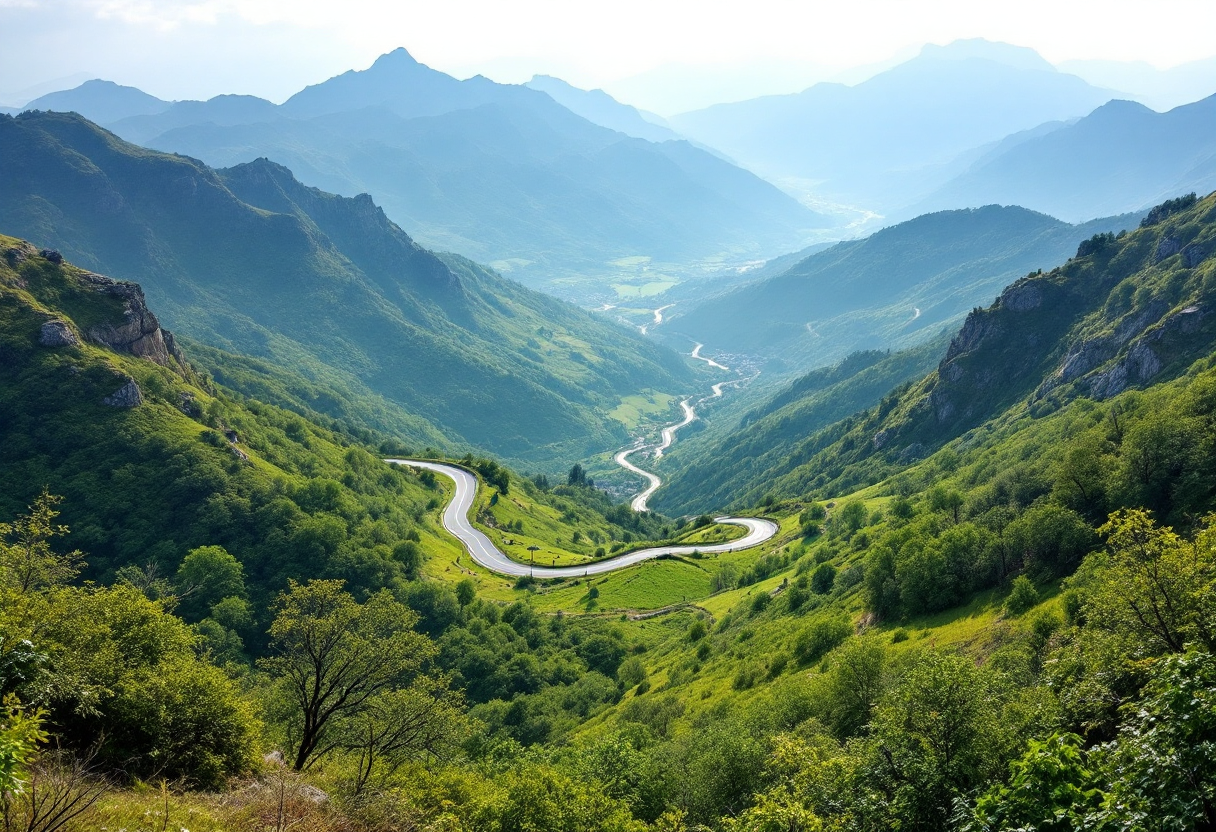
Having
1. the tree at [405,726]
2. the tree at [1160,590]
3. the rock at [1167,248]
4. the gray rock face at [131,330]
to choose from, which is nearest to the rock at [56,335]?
the gray rock face at [131,330]

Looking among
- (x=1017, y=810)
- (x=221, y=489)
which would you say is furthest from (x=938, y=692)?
(x=221, y=489)

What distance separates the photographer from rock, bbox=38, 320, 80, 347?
4813 inches

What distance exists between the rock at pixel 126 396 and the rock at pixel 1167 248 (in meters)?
253

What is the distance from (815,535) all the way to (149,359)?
158m

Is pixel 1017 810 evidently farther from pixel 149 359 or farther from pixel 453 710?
pixel 149 359

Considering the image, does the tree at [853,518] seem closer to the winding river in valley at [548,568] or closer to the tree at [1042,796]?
the winding river in valley at [548,568]

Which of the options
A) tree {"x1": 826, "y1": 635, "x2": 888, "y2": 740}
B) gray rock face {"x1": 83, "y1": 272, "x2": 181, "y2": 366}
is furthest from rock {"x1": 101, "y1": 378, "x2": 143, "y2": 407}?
tree {"x1": 826, "y1": 635, "x2": 888, "y2": 740}

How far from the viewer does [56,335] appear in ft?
403

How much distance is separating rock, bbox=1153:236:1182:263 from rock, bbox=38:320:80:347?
264 m

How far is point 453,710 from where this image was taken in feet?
131

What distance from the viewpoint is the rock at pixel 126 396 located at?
12125 centimetres

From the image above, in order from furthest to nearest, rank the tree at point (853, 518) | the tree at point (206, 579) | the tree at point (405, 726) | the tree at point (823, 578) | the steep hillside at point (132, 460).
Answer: the tree at point (853, 518)
the steep hillside at point (132, 460)
the tree at point (206, 579)
the tree at point (823, 578)
the tree at point (405, 726)

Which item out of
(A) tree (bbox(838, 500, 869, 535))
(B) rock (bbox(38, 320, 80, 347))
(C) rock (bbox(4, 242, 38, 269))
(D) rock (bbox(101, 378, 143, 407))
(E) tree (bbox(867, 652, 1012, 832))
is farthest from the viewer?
(A) tree (bbox(838, 500, 869, 535))

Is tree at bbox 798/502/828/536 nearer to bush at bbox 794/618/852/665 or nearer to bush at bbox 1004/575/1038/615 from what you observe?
bush at bbox 794/618/852/665
